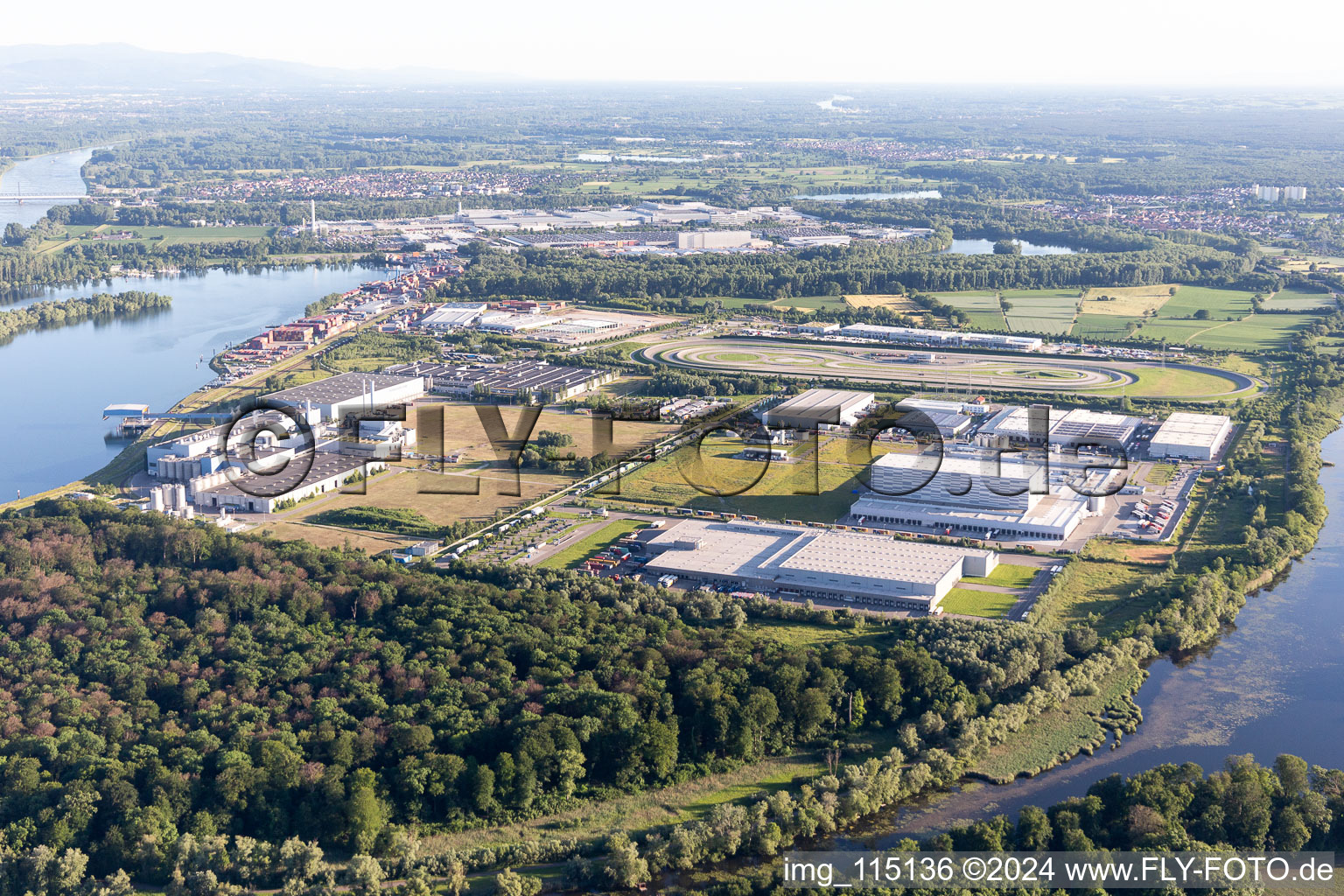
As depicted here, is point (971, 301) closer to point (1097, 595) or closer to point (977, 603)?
point (1097, 595)

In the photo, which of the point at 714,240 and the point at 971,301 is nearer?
the point at 971,301

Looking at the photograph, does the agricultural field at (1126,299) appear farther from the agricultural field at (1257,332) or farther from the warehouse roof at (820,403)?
Result: the warehouse roof at (820,403)

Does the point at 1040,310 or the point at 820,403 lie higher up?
the point at 1040,310

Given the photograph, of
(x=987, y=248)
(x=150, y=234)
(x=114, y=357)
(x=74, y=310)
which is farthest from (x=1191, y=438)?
(x=150, y=234)

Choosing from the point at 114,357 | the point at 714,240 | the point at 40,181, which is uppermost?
the point at 40,181

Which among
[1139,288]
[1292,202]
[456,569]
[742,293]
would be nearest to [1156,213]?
[1292,202]

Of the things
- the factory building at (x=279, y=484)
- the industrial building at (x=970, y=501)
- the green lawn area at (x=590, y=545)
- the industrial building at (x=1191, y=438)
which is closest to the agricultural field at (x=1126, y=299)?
the industrial building at (x=1191, y=438)

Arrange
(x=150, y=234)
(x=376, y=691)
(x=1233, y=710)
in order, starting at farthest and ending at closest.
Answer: (x=150, y=234)
(x=1233, y=710)
(x=376, y=691)
